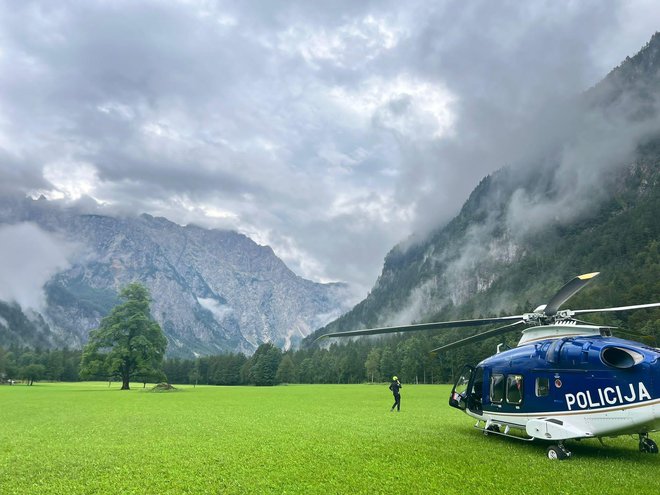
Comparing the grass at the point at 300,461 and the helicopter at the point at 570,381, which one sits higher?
the helicopter at the point at 570,381

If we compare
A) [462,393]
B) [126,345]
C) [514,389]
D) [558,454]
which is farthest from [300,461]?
[126,345]

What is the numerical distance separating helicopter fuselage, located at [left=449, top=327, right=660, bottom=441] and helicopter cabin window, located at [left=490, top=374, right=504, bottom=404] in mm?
37

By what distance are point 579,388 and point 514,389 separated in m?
2.54

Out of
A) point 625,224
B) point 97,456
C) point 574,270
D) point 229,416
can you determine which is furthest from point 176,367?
point 625,224

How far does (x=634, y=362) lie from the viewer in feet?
42.7

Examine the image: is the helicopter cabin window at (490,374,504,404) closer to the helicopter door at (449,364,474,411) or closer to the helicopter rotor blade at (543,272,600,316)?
the helicopter door at (449,364,474,411)

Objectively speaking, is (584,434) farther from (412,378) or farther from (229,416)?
(412,378)

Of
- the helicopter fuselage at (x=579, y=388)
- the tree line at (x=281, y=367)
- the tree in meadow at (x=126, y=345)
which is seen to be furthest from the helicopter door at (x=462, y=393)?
the tree line at (x=281, y=367)

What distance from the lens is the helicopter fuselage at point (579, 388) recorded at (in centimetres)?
1284

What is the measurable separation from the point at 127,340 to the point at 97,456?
52602mm

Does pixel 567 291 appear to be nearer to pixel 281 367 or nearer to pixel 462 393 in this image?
pixel 462 393

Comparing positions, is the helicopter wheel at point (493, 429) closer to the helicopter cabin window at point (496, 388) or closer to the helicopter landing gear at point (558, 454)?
the helicopter cabin window at point (496, 388)

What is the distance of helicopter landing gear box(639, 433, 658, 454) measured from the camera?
14438 millimetres

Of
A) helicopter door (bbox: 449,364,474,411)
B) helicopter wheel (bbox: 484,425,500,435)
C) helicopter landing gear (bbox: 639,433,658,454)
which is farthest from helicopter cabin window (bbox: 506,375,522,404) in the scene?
helicopter landing gear (bbox: 639,433,658,454)
